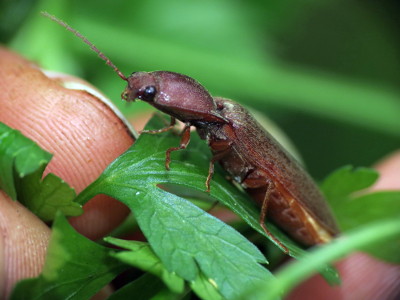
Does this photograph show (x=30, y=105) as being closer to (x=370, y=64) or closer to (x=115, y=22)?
(x=115, y=22)

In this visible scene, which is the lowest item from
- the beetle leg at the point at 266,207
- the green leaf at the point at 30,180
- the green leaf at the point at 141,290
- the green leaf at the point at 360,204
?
the green leaf at the point at 141,290

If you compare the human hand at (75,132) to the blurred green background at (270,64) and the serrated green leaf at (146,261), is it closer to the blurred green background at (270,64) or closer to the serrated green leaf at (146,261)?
the serrated green leaf at (146,261)

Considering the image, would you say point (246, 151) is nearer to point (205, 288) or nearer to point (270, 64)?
point (205, 288)

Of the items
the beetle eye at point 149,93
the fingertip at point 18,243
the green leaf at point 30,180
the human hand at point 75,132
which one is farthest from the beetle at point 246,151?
the fingertip at point 18,243

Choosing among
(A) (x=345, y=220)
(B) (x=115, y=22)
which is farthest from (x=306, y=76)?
(A) (x=345, y=220)

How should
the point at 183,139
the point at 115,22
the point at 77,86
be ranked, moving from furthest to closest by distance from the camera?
the point at 115,22, the point at 77,86, the point at 183,139

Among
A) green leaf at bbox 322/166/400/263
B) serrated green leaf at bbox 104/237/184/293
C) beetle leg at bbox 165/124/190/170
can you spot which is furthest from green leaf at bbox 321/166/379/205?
serrated green leaf at bbox 104/237/184/293
